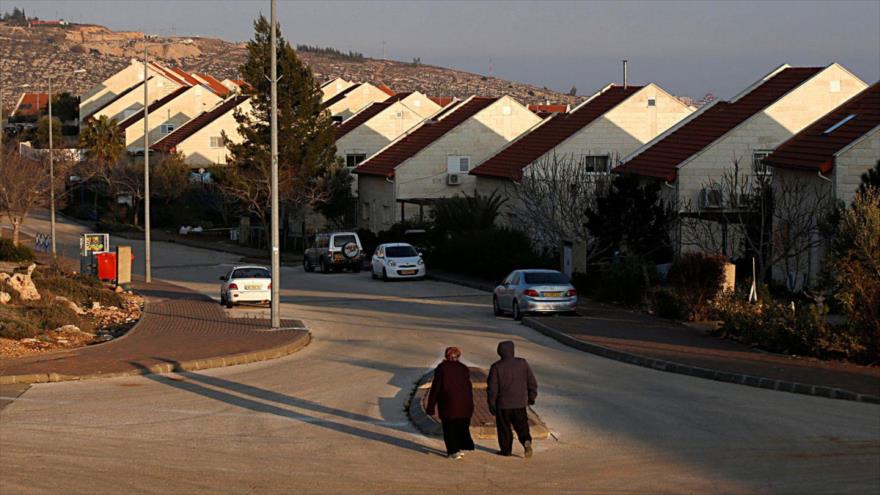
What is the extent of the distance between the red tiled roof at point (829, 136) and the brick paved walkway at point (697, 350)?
759cm

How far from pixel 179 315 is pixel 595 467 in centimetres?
2183

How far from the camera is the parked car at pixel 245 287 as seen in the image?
36.7 m

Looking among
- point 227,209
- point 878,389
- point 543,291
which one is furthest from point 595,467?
point 227,209

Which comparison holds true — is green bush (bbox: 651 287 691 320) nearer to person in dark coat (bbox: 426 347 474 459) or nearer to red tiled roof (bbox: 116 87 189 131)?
person in dark coat (bbox: 426 347 474 459)

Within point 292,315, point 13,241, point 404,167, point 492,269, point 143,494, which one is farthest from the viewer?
point 404,167

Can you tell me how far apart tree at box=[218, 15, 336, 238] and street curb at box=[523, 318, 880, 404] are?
4181cm

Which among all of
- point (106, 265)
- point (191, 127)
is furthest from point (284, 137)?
point (191, 127)

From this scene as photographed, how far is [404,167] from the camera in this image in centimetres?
6481

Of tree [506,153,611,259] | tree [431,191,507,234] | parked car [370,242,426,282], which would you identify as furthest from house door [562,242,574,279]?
tree [431,191,507,234]

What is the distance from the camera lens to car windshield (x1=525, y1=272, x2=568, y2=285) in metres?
31.8

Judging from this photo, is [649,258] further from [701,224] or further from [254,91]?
[254,91]

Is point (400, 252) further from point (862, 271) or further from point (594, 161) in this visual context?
point (862, 271)

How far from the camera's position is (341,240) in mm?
53188

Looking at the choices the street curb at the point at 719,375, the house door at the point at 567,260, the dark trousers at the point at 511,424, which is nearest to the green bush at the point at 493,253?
the house door at the point at 567,260
